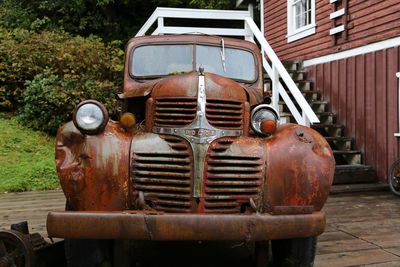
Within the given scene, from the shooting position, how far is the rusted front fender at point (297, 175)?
2512mm

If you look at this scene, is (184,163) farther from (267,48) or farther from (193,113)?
(267,48)

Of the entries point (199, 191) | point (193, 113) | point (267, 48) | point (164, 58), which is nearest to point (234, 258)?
point (199, 191)

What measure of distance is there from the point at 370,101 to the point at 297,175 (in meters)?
5.62

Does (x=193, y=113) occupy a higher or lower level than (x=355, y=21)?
lower

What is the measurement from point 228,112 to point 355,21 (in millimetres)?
6402

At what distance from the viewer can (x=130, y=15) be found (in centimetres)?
1677

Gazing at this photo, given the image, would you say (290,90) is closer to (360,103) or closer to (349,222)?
(360,103)

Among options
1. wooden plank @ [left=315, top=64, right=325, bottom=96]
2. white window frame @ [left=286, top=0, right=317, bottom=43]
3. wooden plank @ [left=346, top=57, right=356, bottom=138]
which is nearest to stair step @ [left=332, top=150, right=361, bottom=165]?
wooden plank @ [left=346, top=57, right=356, bottom=138]

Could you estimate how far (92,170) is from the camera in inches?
95.9

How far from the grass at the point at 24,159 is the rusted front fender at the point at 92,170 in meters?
4.94

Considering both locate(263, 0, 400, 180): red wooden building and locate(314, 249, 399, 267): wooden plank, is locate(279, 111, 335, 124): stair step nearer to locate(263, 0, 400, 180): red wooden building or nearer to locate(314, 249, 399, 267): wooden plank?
locate(263, 0, 400, 180): red wooden building

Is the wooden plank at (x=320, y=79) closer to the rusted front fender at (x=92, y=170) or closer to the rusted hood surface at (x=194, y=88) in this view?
the rusted hood surface at (x=194, y=88)

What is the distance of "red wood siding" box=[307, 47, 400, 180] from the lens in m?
6.90

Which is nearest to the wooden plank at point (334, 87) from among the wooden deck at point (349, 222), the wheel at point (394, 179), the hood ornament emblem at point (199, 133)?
the wheel at point (394, 179)
